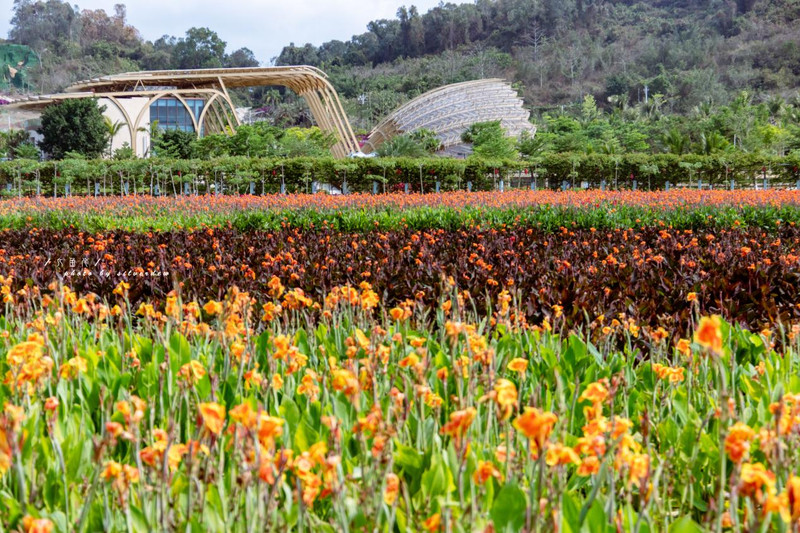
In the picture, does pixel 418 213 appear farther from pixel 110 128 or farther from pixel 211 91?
pixel 211 91

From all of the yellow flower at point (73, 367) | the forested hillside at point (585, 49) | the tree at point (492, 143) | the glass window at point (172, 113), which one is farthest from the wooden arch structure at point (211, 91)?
the yellow flower at point (73, 367)

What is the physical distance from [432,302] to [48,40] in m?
129

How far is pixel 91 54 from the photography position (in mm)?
108812

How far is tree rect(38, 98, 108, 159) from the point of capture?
43.9m

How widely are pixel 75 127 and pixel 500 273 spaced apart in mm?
44925

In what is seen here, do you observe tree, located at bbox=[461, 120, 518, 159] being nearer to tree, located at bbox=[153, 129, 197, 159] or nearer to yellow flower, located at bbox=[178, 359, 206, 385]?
tree, located at bbox=[153, 129, 197, 159]

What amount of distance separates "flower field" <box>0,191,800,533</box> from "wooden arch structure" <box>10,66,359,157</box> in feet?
144

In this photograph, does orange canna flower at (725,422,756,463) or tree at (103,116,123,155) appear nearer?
orange canna flower at (725,422,756,463)

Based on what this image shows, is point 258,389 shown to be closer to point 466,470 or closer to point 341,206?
point 466,470

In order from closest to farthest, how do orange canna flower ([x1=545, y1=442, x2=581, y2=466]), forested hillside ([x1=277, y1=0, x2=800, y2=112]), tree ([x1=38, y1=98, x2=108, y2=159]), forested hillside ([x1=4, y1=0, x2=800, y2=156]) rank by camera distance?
1. orange canna flower ([x1=545, y1=442, x2=581, y2=466])
2. tree ([x1=38, y1=98, x2=108, y2=159])
3. forested hillside ([x1=4, y1=0, x2=800, y2=156])
4. forested hillside ([x1=277, y1=0, x2=800, y2=112])

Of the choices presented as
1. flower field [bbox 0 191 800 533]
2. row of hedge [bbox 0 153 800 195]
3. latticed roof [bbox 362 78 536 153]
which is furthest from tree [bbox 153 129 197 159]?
flower field [bbox 0 191 800 533]

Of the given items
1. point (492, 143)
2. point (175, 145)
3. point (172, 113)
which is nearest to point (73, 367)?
point (492, 143)

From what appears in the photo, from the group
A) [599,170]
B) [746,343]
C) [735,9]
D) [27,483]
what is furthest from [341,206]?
[735,9]

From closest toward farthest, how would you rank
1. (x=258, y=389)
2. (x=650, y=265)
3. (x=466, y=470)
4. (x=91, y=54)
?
(x=466, y=470)
(x=258, y=389)
(x=650, y=265)
(x=91, y=54)
